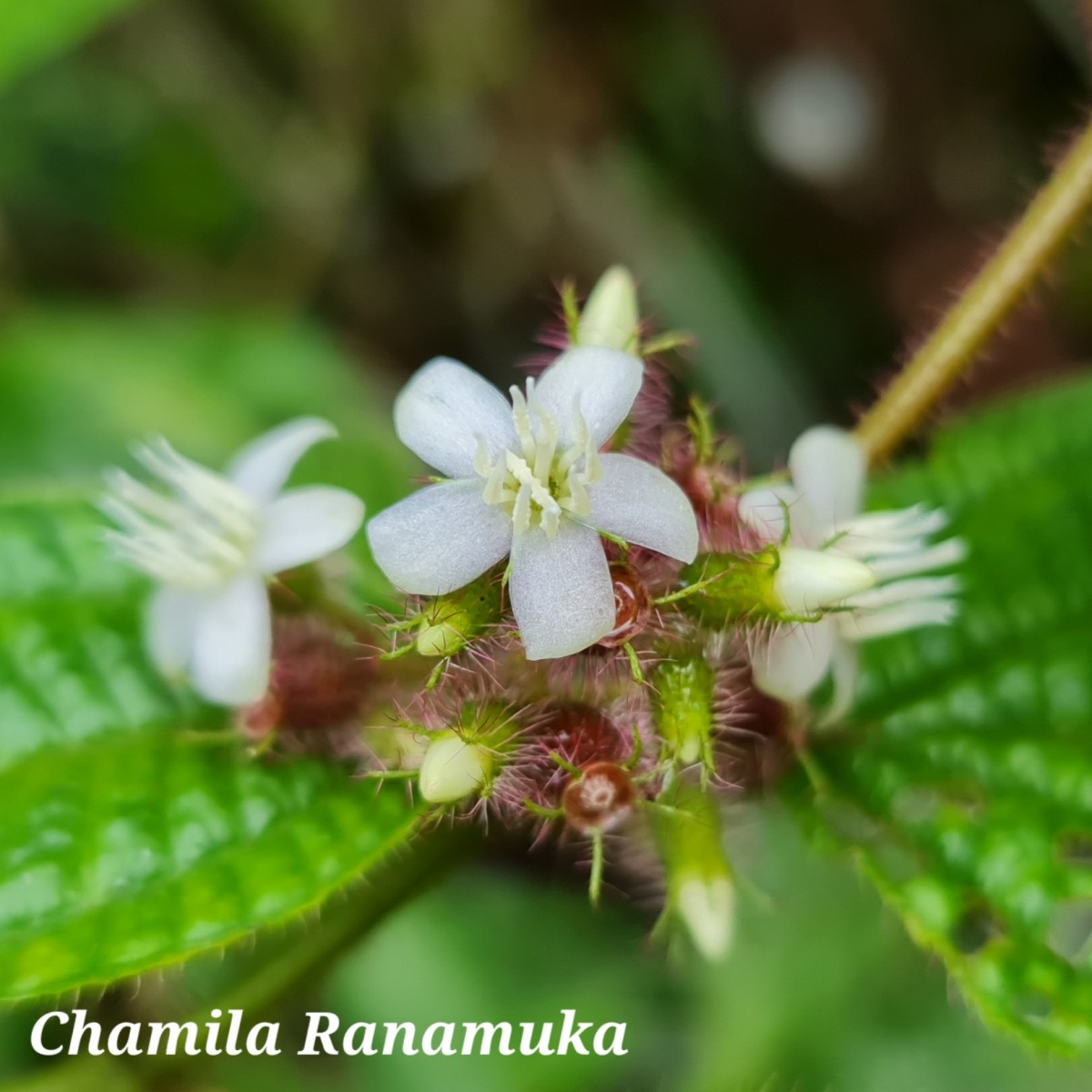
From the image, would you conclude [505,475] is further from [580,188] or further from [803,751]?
[580,188]

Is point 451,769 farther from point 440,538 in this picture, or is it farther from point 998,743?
point 998,743

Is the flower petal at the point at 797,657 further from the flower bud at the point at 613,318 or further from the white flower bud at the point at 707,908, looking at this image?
the flower bud at the point at 613,318

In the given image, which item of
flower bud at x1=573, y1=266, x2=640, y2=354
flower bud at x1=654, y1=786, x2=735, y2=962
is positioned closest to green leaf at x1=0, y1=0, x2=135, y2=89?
flower bud at x1=573, y1=266, x2=640, y2=354

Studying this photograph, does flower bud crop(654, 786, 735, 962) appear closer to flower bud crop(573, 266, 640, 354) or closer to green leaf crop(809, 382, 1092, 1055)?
green leaf crop(809, 382, 1092, 1055)

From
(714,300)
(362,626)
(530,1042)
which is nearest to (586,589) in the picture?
(362,626)

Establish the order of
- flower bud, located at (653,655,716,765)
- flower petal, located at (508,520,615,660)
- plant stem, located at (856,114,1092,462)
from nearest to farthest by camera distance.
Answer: flower petal, located at (508,520,615,660)
flower bud, located at (653,655,716,765)
plant stem, located at (856,114,1092,462)

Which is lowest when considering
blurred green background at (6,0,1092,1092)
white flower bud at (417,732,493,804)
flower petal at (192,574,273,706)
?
white flower bud at (417,732,493,804)
